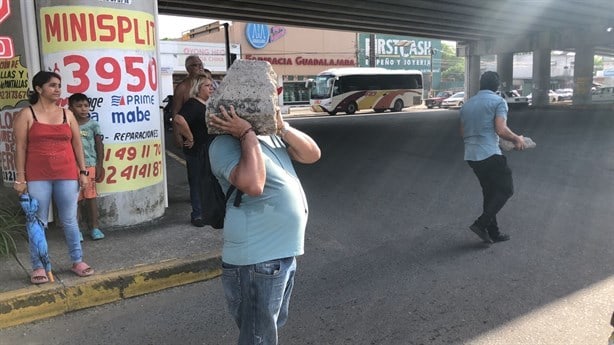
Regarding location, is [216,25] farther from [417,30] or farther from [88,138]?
[88,138]

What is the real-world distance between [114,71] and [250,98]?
3.91 meters

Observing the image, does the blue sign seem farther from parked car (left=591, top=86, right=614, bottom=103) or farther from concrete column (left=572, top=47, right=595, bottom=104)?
parked car (left=591, top=86, right=614, bottom=103)

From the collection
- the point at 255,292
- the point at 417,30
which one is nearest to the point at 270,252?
the point at 255,292

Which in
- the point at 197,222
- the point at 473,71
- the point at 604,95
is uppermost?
the point at 473,71

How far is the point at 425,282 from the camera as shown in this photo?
4.44 meters

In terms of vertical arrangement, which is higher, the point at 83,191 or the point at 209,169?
the point at 209,169

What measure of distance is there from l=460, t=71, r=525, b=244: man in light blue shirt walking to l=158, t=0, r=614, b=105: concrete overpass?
47.6ft

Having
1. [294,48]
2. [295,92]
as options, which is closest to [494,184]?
[295,92]

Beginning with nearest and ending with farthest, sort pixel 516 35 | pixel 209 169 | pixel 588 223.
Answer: pixel 209 169 → pixel 588 223 → pixel 516 35

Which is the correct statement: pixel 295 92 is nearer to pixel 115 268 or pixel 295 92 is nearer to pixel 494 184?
pixel 494 184

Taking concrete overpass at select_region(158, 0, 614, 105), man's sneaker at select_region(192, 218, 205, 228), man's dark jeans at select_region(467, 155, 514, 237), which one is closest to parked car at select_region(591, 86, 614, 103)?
concrete overpass at select_region(158, 0, 614, 105)

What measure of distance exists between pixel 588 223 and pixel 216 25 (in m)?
39.0

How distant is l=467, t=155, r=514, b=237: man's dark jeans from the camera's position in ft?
17.2

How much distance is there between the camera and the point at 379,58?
183 feet
